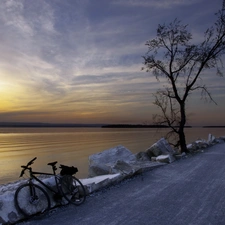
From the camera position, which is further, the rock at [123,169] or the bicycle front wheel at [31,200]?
the rock at [123,169]

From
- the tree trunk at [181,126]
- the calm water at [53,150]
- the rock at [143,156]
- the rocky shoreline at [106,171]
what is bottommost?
the calm water at [53,150]

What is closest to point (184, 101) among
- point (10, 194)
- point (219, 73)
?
point (219, 73)

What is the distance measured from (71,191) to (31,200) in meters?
0.99

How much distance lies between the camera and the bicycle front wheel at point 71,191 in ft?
18.9

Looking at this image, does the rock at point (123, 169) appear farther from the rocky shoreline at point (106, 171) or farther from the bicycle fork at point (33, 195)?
the bicycle fork at point (33, 195)

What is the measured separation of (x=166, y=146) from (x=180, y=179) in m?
5.96

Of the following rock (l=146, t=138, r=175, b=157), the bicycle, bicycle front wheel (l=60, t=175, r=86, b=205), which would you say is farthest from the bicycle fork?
rock (l=146, t=138, r=175, b=157)

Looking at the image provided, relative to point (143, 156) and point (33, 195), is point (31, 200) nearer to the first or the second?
point (33, 195)

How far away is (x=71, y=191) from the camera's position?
5.89 meters

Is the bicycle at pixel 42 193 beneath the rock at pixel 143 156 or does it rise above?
above

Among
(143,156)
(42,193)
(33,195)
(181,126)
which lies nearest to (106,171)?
(42,193)

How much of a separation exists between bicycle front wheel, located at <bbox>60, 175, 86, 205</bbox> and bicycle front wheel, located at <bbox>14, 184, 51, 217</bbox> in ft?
1.49

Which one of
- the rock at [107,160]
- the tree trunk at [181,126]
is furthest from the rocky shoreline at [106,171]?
the tree trunk at [181,126]

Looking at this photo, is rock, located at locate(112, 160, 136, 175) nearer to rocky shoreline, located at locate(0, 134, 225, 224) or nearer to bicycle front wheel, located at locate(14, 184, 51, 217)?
rocky shoreline, located at locate(0, 134, 225, 224)
